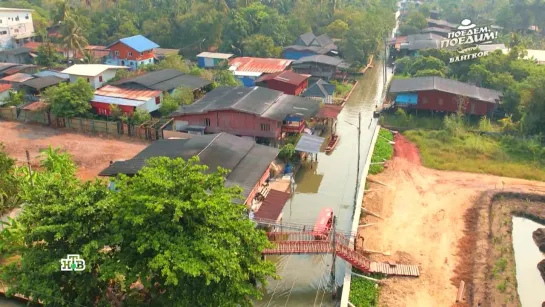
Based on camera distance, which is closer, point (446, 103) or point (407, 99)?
point (446, 103)

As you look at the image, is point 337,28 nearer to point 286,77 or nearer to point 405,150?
point 286,77

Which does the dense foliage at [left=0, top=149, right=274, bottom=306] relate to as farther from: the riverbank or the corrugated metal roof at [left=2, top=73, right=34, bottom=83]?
the corrugated metal roof at [left=2, top=73, right=34, bottom=83]

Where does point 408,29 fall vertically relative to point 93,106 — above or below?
above

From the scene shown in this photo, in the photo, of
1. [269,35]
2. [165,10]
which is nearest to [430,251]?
[269,35]

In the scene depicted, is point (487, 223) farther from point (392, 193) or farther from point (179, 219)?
point (179, 219)

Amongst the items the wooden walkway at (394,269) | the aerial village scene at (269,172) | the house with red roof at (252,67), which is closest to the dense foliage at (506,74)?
the aerial village scene at (269,172)

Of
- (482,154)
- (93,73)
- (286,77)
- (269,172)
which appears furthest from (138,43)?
(482,154)
